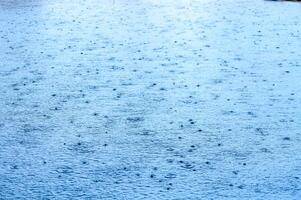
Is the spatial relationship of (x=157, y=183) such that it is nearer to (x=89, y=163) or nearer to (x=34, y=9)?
(x=89, y=163)

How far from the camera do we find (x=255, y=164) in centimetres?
261

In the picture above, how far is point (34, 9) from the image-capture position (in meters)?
6.92

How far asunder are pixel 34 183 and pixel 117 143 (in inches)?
26.0

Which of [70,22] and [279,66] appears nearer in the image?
[279,66]

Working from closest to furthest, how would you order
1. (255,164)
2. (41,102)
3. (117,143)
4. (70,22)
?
(255,164) → (117,143) → (41,102) → (70,22)

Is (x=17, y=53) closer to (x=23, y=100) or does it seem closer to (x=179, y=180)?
(x=23, y=100)

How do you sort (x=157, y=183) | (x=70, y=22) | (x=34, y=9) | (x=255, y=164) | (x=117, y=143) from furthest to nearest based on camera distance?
(x=34, y=9)
(x=70, y=22)
(x=117, y=143)
(x=255, y=164)
(x=157, y=183)

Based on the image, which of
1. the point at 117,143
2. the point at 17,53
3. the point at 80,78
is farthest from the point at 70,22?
the point at 117,143

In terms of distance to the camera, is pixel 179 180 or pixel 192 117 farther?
pixel 192 117

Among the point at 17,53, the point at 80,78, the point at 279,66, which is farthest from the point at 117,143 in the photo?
the point at 17,53

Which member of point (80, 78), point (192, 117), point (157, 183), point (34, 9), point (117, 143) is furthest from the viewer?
point (34, 9)

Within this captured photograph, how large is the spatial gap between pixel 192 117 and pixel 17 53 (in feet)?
8.13

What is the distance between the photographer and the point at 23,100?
358 centimetres

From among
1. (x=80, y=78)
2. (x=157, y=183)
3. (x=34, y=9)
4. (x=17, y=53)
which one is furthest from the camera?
(x=34, y=9)
